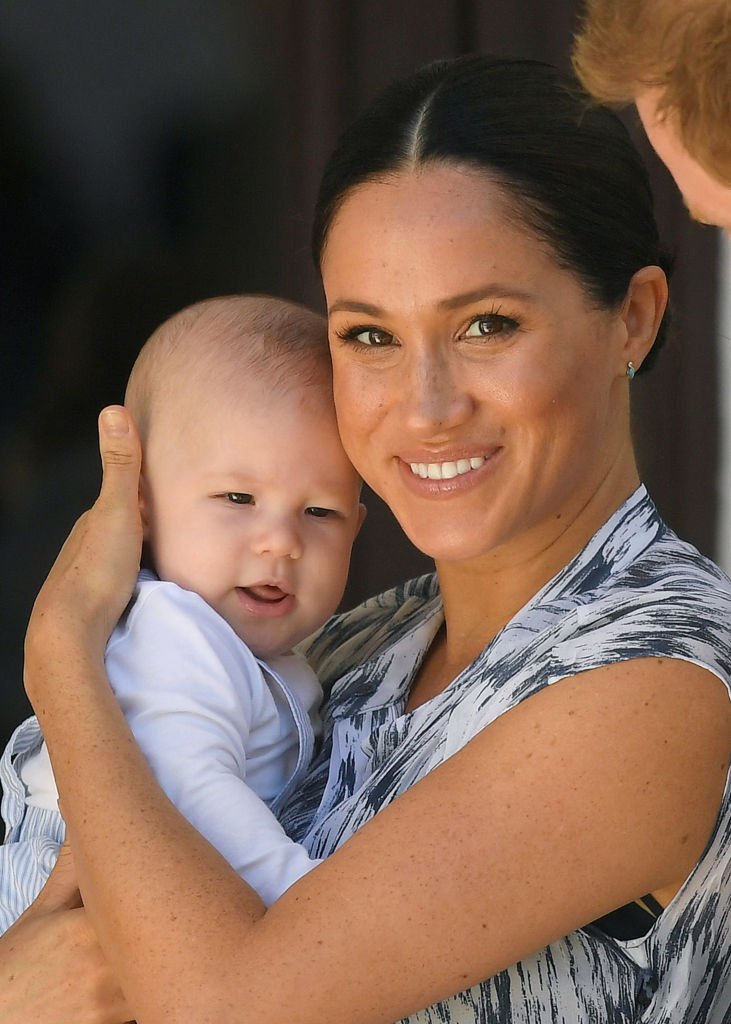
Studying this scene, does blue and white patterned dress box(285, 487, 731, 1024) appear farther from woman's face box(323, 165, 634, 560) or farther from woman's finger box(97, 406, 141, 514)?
woman's finger box(97, 406, 141, 514)

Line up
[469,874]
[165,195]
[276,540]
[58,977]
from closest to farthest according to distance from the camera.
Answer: [469,874], [58,977], [276,540], [165,195]

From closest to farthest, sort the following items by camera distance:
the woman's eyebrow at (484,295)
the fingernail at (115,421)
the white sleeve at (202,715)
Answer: the white sleeve at (202,715), the woman's eyebrow at (484,295), the fingernail at (115,421)

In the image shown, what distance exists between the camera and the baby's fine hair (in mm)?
2127

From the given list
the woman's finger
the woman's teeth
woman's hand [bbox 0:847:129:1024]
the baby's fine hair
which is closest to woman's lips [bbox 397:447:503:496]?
the woman's teeth

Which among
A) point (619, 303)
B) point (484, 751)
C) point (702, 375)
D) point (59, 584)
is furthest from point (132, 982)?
point (702, 375)

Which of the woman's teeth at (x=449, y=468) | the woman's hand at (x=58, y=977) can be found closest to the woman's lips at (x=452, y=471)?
the woman's teeth at (x=449, y=468)

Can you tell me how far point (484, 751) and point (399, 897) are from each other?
176 millimetres

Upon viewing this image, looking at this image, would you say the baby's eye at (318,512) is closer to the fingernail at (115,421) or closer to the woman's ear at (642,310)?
the fingernail at (115,421)

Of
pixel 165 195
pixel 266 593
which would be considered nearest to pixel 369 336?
pixel 266 593

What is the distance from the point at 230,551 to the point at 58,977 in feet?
1.96

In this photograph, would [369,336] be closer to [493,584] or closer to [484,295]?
[484,295]

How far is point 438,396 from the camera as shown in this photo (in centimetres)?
191

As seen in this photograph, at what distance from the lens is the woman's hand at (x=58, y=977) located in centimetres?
182

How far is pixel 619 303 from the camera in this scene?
200 cm
